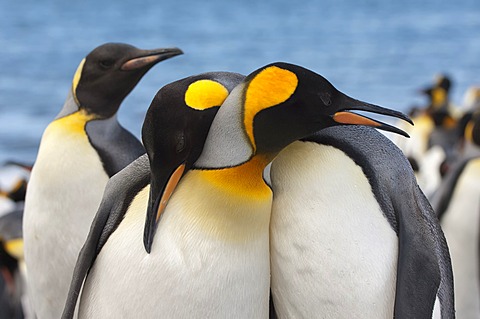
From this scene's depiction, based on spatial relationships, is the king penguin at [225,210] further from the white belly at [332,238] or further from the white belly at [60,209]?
the white belly at [60,209]

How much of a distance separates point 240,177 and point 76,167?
0.96 meters

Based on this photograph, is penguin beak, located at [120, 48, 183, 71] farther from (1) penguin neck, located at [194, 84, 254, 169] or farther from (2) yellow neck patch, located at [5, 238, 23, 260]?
(2) yellow neck patch, located at [5, 238, 23, 260]

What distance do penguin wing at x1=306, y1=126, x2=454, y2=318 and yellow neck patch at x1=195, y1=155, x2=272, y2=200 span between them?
20cm

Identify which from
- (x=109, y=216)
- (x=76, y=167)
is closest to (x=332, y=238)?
(x=109, y=216)

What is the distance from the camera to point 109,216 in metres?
2.23

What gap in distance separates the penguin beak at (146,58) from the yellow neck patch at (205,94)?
747mm

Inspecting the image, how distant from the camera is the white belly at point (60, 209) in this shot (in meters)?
2.82

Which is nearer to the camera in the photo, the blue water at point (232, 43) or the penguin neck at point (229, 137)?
the penguin neck at point (229, 137)

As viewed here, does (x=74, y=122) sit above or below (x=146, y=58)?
below

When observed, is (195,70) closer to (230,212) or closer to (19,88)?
(19,88)

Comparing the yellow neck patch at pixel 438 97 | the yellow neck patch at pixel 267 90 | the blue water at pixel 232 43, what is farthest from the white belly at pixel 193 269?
the blue water at pixel 232 43

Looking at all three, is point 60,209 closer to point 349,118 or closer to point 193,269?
point 193,269

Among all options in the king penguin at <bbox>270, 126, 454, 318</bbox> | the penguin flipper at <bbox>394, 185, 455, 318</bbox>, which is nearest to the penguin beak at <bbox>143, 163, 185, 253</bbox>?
the king penguin at <bbox>270, 126, 454, 318</bbox>

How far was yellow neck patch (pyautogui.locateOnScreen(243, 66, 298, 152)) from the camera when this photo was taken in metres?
1.96
